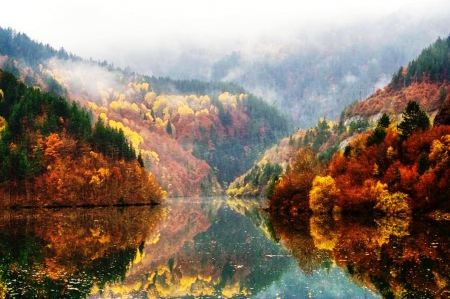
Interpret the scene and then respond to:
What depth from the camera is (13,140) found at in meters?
156

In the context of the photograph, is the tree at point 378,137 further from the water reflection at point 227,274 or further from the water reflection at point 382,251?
the water reflection at point 227,274

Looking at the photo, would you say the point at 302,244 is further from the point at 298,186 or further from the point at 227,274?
the point at 298,186

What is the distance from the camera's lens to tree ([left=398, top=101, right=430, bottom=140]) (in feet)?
346

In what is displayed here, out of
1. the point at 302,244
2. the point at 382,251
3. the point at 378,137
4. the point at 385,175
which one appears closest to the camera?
the point at 382,251

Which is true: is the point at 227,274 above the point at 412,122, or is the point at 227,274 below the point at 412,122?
below

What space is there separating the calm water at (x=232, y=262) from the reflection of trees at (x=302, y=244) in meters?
0.14

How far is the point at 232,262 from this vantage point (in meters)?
58.4

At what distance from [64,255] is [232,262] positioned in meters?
19.9

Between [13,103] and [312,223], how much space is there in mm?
118339

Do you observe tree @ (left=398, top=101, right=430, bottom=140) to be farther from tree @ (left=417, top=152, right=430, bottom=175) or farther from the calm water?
the calm water

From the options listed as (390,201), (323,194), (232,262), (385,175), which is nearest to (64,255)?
(232,262)

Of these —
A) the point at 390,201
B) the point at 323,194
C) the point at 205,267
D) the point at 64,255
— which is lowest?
the point at 323,194

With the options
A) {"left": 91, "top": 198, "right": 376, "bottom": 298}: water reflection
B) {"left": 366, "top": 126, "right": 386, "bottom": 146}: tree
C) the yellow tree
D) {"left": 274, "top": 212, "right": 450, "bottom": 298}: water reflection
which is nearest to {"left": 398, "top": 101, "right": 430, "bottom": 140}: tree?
{"left": 366, "top": 126, "right": 386, "bottom": 146}: tree

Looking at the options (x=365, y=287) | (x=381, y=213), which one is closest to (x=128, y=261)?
(x=365, y=287)
